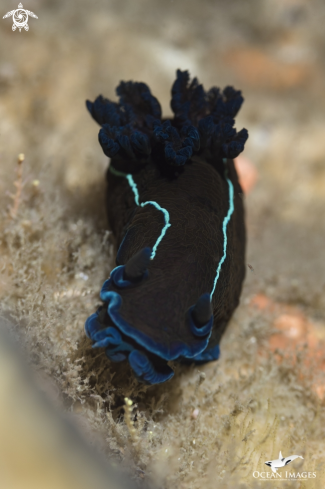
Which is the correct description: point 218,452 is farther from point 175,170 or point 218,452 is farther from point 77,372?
point 175,170

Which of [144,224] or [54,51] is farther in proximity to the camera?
[54,51]

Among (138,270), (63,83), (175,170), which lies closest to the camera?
(138,270)

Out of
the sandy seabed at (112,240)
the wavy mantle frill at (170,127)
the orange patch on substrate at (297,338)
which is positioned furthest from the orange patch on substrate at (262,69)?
the orange patch on substrate at (297,338)

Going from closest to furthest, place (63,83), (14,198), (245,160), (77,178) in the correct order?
(14,198)
(77,178)
(63,83)
(245,160)

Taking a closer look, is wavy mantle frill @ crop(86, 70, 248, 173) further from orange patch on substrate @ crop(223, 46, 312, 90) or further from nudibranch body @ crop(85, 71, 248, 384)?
orange patch on substrate @ crop(223, 46, 312, 90)

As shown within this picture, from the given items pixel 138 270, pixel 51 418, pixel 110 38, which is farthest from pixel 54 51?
pixel 51 418

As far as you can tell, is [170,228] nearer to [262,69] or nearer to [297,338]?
[297,338]

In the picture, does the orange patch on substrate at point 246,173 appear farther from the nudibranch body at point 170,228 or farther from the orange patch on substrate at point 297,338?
the orange patch on substrate at point 297,338
